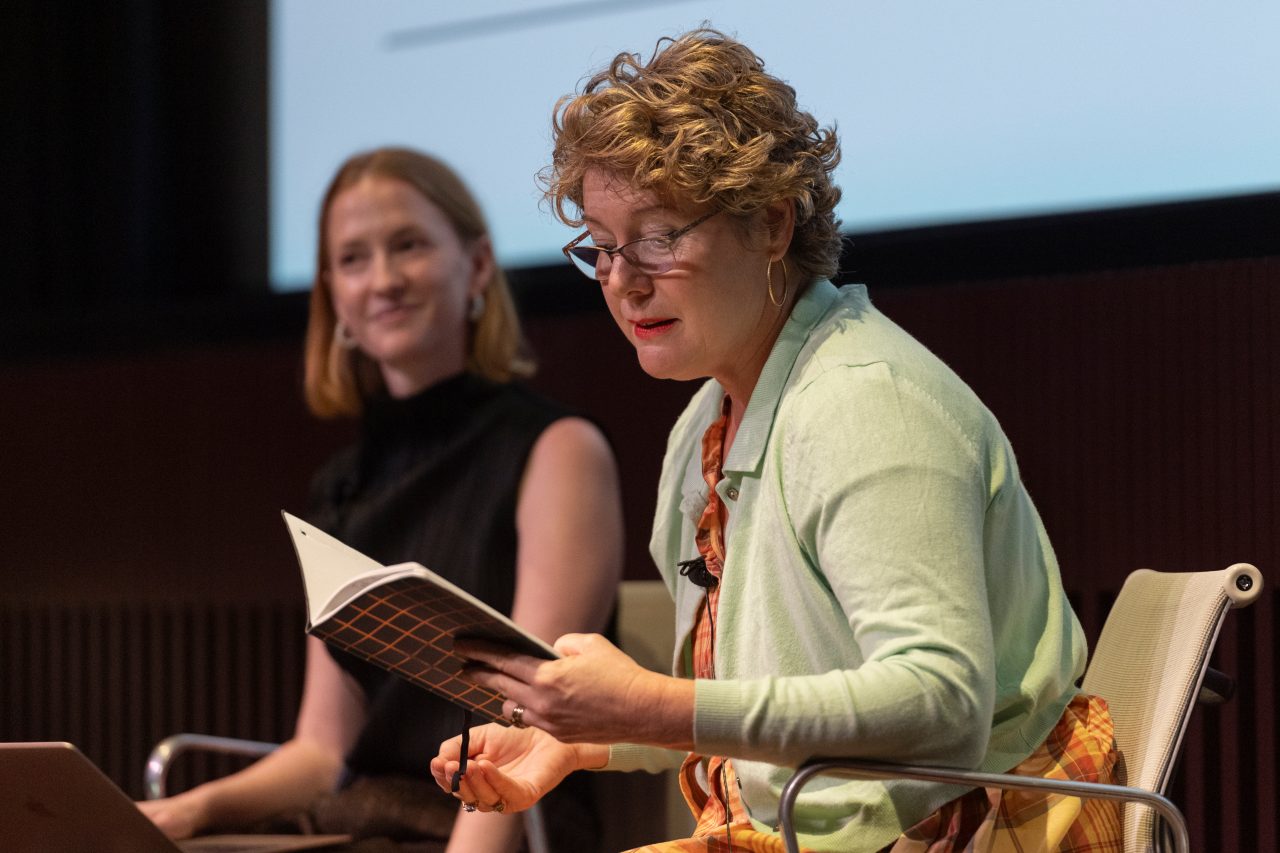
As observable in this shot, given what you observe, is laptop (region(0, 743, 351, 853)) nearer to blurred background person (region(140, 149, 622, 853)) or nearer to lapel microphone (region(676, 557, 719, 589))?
blurred background person (region(140, 149, 622, 853))

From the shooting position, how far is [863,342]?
167 centimetres

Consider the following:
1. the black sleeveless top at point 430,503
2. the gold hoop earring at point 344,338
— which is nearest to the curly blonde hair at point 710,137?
the black sleeveless top at point 430,503

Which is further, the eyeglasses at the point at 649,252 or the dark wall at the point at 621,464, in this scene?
the dark wall at the point at 621,464

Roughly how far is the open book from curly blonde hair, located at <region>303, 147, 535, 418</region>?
1.50 meters

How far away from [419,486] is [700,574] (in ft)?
4.04

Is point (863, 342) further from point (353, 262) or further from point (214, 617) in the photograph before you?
point (214, 617)

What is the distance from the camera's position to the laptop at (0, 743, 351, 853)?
6.32ft

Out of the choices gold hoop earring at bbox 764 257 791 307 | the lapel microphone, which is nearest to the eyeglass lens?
gold hoop earring at bbox 764 257 791 307

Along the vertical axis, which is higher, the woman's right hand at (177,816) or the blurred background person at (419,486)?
the blurred background person at (419,486)

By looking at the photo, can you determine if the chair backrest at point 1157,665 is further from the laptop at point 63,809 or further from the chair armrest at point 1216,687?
the laptop at point 63,809

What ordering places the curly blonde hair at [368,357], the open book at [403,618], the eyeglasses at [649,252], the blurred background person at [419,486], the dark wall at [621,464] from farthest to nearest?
1. the curly blonde hair at [368,357]
2. the dark wall at [621,464]
3. the blurred background person at [419,486]
4. the eyeglasses at [649,252]
5. the open book at [403,618]

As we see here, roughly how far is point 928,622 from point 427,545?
1593mm


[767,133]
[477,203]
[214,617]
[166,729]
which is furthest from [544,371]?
[767,133]

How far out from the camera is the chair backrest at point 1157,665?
5.67 feet
